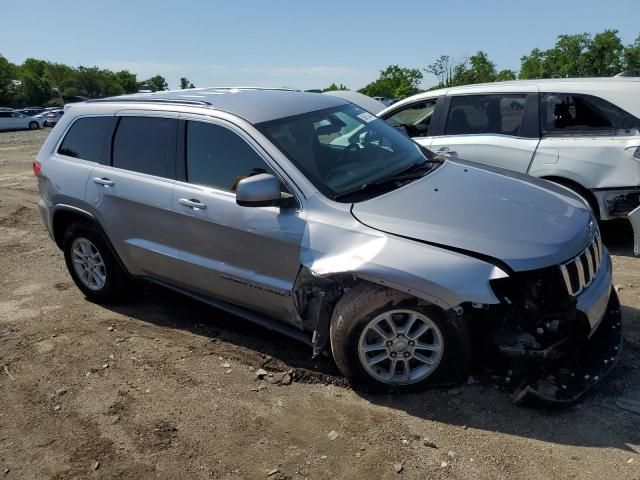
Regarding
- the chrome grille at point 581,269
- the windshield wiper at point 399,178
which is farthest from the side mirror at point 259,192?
the chrome grille at point 581,269

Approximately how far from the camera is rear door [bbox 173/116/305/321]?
3.58 meters

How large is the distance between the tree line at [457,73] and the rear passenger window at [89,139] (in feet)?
124

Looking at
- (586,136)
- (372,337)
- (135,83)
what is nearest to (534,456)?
(372,337)

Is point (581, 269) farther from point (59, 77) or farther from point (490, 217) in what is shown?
point (59, 77)

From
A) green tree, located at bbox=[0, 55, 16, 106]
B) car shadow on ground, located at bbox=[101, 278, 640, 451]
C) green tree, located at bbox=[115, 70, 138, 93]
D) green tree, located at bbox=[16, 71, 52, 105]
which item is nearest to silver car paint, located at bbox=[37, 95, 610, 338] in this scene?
car shadow on ground, located at bbox=[101, 278, 640, 451]

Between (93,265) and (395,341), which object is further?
(93,265)

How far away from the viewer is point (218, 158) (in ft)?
13.0

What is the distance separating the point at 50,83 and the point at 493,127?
88.0m

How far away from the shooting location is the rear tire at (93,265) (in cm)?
488

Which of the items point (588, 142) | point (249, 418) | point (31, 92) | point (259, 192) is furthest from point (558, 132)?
point (31, 92)

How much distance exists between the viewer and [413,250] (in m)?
3.11

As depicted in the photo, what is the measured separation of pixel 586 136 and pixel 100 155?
469 cm

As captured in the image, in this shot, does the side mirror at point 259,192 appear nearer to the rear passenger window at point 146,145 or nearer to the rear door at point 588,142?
the rear passenger window at point 146,145

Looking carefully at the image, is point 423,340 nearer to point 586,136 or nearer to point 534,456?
point 534,456
